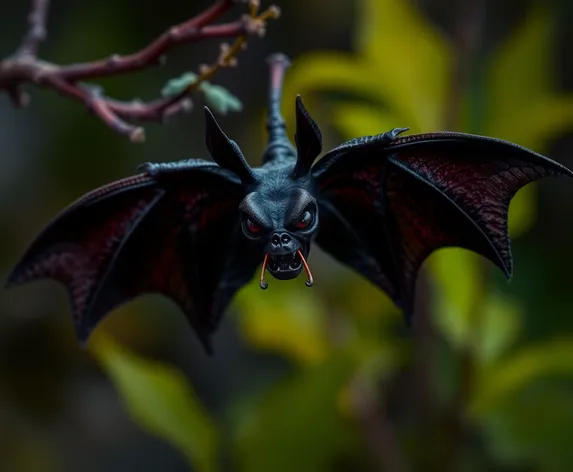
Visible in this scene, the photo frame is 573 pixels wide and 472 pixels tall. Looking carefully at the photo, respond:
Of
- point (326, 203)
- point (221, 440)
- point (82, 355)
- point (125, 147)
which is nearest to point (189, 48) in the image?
point (125, 147)

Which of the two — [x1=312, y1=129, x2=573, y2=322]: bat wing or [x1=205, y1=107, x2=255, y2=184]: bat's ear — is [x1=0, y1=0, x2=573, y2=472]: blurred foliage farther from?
[x1=205, y1=107, x2=255, y2=184]: bat's ear

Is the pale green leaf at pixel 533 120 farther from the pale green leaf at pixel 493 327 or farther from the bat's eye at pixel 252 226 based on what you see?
the bat's eye at pixel 252 226

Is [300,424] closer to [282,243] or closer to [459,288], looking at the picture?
[459,288]

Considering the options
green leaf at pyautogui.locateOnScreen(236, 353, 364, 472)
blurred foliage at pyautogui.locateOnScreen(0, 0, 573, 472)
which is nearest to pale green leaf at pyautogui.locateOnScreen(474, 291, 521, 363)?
blurred foliage at pyautogui.locateOnScreen(0, 0, 573, 472)

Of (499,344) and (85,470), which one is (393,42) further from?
(85,470)

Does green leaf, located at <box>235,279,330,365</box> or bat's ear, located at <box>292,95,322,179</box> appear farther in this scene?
green leaf, located at <box>235,279,330,365</box>

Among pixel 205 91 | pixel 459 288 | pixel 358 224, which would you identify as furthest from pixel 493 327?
pixel 205 91
